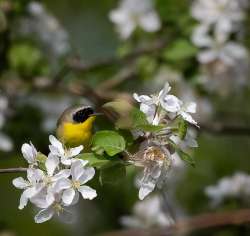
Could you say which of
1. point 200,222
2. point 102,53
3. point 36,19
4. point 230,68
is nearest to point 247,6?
point 230,68

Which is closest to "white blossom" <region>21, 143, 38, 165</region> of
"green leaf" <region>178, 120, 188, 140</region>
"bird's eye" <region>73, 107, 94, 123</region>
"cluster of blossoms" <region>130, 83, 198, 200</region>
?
"cluster of blossoms" <region>130, 83, 198, 200</region>

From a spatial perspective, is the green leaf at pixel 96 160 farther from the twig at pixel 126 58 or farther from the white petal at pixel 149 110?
the twig at pixel 126 58

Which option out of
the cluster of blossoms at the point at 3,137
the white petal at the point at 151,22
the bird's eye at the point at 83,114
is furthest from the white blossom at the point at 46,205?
the white petal at the point at 151,22

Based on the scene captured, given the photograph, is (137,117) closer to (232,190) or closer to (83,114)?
(83,114)

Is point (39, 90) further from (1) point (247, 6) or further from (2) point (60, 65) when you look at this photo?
(1) point (247, 6)

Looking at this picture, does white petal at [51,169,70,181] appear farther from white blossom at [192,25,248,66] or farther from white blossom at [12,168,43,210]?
white blossom at [192,25,248,66]
